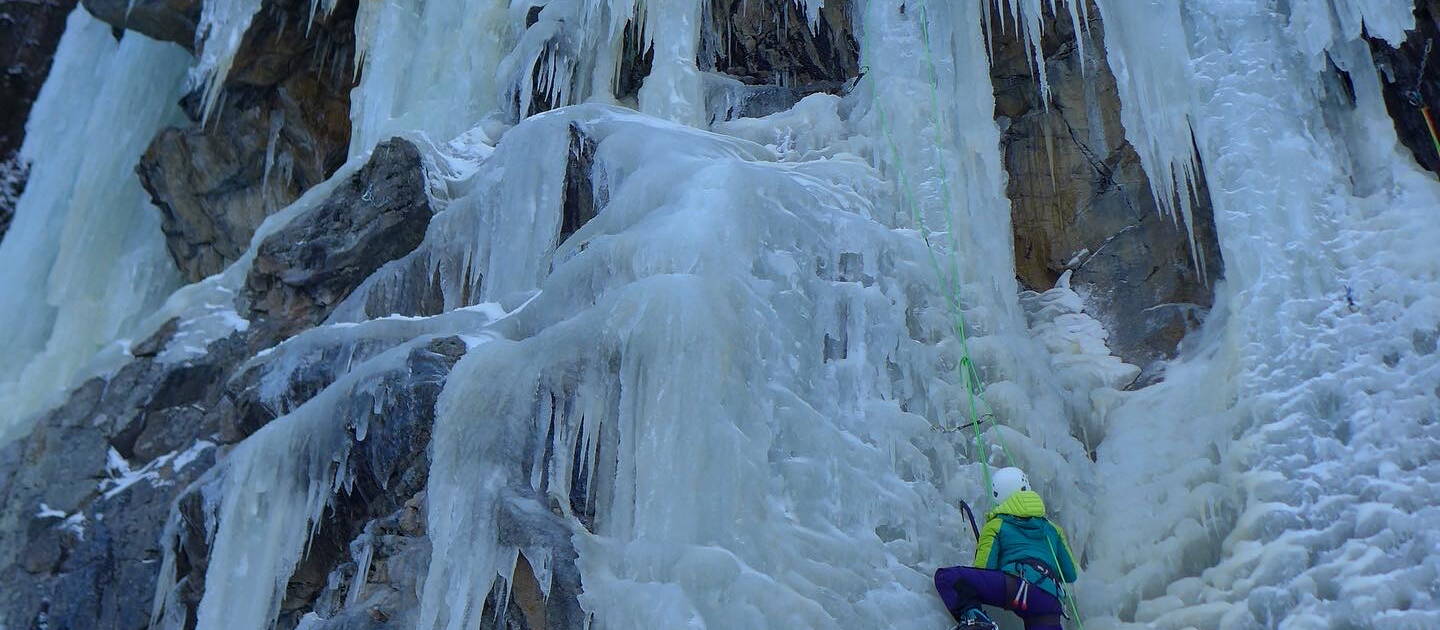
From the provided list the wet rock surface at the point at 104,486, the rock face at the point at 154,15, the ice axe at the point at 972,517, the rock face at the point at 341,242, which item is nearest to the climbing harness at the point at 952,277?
the ice axe at the point at 972,517

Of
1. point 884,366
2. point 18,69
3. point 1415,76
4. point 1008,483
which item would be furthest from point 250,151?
point 1415,76

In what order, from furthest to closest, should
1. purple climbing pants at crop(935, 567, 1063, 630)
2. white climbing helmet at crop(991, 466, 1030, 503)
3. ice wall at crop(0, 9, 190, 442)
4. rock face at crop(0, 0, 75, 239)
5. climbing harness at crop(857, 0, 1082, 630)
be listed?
rock face at crop(0, 0, 75, 239)
ice wall at crop(0, 9, 190, 442)
climbing harness at crop(857, 0, 1082, 630)
white climbing helmet at crop(991, 466, 1030, 503)
purple climbing pants at crop(935, 567, 1063, 630)

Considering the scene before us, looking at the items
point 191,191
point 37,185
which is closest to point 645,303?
point 191,191

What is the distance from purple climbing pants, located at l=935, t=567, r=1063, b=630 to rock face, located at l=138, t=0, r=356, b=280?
26.5 feet

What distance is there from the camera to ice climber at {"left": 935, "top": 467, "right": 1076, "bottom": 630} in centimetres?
485

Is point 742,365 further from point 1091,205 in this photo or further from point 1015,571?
point 1091,205

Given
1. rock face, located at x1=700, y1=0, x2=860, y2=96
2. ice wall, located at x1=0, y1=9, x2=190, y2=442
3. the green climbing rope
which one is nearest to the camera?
the green climbing rope

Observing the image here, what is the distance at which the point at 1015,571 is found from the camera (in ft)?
16.1

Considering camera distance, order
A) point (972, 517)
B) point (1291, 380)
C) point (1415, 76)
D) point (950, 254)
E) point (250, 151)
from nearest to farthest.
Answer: point (972, 517)
point (1291, 380)
point (950, 254)
point (1415, 76)
point (250, 151)

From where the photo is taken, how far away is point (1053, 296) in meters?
7.69

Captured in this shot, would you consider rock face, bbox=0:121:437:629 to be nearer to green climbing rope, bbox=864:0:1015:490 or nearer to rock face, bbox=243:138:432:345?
rock face, bbox=243:138:432:345

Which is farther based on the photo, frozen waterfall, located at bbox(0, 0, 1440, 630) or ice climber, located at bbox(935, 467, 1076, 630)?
frozen waterfall, located at bbox(0, 0, 1440, 630)

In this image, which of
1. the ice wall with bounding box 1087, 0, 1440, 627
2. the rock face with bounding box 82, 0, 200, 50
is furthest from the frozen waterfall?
the rock face with bounding box 82, 0, 200, 50

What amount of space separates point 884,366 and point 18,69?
10.7 m
